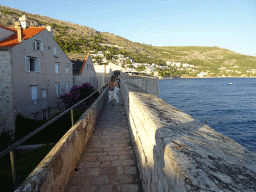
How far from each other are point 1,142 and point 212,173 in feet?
62.9

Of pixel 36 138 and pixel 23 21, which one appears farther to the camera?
pixel 23 21

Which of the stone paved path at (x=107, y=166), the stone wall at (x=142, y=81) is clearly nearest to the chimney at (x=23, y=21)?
the stone wall at (x=142, y=81)

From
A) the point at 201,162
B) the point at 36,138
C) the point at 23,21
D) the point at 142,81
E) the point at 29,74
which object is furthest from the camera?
the point at 23,21

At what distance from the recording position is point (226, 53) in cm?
18638

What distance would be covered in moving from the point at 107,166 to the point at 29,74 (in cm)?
1910

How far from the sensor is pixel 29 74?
19219 mm

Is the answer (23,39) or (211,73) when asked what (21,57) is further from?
(211,73)

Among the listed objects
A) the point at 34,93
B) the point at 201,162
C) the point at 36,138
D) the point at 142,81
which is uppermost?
the point at 142,81

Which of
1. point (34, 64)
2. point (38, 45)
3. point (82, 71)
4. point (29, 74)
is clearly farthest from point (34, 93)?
point (82, 71)

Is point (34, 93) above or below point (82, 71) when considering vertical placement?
below

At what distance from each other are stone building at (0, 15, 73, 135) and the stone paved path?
1535 cm

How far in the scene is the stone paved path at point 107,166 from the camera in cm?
308

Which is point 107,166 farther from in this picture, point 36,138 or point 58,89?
point 58,89

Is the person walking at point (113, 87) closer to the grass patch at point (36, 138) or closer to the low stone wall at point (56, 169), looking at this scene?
the grass patch at point (36, 138)
